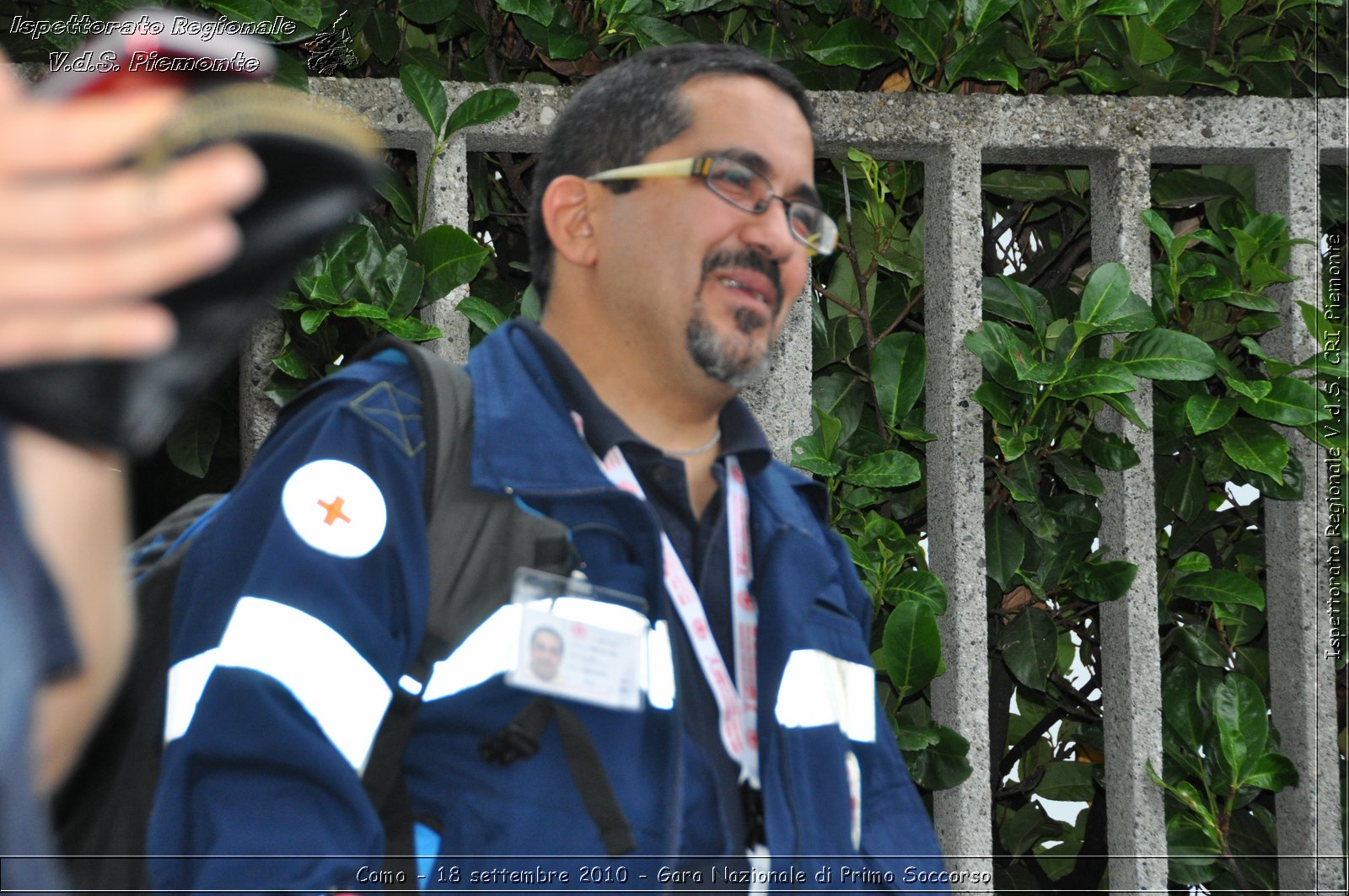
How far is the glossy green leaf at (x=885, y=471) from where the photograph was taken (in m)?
2.38

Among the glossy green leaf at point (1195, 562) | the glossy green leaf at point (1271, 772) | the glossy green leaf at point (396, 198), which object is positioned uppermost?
the glossy green leaf at point (396, 198)

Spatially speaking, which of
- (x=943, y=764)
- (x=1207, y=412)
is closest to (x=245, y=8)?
(x=943, y=764)

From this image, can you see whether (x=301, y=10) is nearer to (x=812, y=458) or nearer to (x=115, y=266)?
(x=812, y=458)

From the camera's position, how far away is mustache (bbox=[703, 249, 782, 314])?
63.6 inches

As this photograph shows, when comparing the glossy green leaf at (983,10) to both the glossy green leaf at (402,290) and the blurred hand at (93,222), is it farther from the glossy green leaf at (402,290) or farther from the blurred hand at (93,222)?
the blurred hand at (93,222)

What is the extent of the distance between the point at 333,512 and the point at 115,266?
789 millimetres

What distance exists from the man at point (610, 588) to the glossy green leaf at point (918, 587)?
0.54 meters

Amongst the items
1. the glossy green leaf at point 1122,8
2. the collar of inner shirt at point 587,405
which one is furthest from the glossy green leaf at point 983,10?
the collar of inner shirt at point 587,405

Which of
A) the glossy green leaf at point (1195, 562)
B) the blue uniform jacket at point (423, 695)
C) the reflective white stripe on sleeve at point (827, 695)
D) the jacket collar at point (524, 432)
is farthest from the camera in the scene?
the glossy green leaf at point (1195, 562)

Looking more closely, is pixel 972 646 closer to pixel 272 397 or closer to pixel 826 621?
pixel 826 621

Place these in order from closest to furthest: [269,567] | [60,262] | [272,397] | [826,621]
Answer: [60,262]
[269,567]
[826,621]
[272,397]

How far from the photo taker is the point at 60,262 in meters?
0.47

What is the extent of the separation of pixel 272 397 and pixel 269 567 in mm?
1079

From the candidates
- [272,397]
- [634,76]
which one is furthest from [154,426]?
[272,397]
